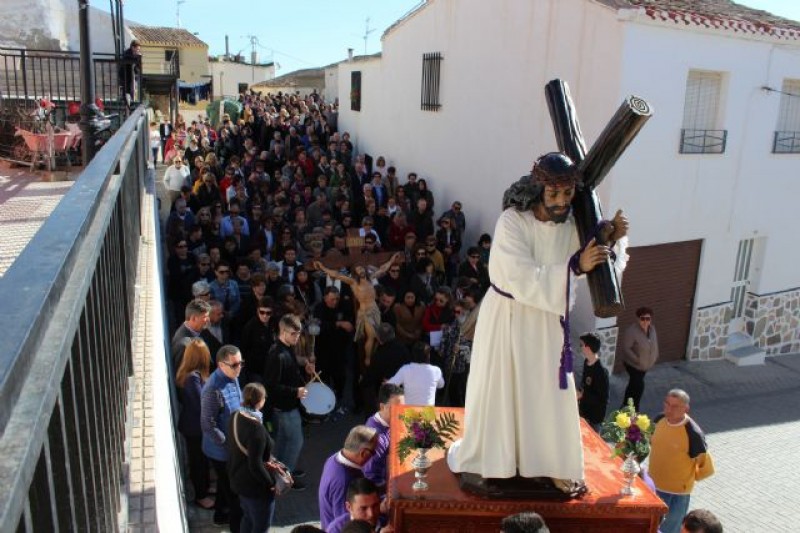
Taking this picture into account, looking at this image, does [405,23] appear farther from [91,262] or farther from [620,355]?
[91,262]

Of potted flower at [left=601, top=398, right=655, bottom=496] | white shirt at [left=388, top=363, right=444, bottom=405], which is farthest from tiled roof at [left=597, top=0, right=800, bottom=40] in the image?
potted flower at [left=601, top=398, right=655, bottom=496]

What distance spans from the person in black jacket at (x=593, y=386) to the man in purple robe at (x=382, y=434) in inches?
90.5

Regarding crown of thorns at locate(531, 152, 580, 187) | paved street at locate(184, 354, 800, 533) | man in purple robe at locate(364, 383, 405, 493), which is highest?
crown of thorns at locate(531, 152, 580, 187)

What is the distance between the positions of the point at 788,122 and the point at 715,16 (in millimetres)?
3037

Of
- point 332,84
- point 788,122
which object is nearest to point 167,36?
point 332,84

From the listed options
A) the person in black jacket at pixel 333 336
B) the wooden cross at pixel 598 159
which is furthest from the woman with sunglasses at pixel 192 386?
the wooden cross at pixel 598 159

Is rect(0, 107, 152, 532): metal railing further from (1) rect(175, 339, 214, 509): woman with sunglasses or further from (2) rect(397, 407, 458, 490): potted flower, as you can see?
(1) rect(175, 339, 214, 509): woman with sunglasses

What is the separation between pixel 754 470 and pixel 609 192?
4.08m

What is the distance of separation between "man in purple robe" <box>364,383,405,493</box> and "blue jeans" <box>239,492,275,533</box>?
904 mm

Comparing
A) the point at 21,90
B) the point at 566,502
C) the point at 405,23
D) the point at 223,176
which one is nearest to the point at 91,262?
the point at 566,502

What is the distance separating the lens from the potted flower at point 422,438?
372 cm

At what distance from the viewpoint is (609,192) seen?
9953 millimetres

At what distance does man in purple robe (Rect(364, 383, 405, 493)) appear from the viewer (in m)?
4.55

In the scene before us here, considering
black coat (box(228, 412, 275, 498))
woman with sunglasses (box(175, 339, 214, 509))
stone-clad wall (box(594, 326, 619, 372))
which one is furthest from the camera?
stone-clad wall (box(594, 326, 619, 372))
